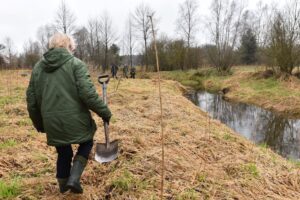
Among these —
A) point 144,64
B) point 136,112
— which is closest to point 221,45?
point 144,64

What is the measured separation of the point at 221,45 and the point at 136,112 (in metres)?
27.3

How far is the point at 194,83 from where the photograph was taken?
28031 mm

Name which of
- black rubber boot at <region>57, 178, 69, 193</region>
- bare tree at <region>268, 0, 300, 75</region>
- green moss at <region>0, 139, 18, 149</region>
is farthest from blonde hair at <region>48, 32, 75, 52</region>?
bare tree at <region>268, 0, 300, 75</region>

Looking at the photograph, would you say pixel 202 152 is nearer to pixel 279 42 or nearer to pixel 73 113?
pixel 73 113

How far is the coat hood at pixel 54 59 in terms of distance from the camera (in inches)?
99.3

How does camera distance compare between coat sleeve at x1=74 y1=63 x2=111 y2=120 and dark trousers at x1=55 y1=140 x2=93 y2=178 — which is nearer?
coat sleeve at x1=74 y1=63 x2=111 y2=120

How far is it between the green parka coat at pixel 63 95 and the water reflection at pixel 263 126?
356cm

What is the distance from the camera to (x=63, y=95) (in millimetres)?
2535

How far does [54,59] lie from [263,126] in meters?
9.64

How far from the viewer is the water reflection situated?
8.08 m

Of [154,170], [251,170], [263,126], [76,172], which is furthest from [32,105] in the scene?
[263,126]

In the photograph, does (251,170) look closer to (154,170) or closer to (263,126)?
(154,170)

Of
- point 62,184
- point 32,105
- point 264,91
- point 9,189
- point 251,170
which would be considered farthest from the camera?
point 264,91

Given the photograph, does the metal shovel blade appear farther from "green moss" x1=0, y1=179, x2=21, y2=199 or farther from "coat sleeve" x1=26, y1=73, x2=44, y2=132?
"coat sleeve" x1=26, y1=73, x2=44, y2=132
